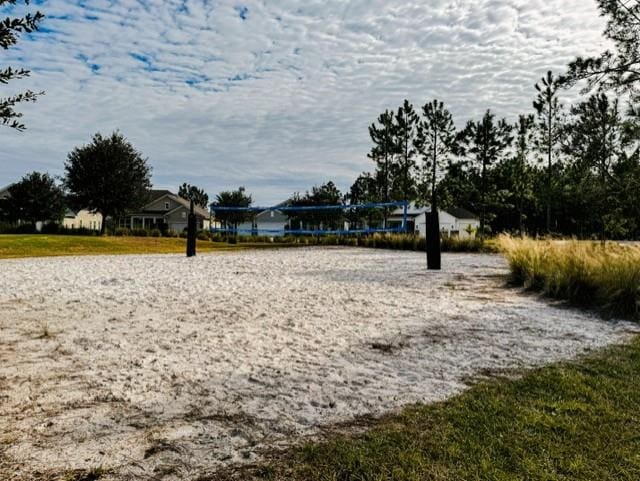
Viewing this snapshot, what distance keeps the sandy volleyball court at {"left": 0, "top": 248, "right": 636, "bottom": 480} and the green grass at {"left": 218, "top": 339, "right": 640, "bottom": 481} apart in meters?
0.21

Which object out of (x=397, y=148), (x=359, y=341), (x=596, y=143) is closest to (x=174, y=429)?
(x=359, y=341)

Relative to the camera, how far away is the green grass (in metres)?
1.79

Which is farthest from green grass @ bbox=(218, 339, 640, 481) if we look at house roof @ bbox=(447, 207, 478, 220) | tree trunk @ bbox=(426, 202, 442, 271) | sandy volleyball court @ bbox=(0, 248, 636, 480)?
house roof @ bbox=(447, 207, 478, 220)

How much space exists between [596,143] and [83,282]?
10636mm

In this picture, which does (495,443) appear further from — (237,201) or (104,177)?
(237,201)

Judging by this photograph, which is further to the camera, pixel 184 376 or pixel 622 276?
pixel 622 276

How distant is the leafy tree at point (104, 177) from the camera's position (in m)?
27.8

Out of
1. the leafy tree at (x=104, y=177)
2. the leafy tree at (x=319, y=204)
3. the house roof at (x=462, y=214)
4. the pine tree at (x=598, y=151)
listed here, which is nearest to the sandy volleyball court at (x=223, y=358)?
the pine tree at (x=598, y=151)

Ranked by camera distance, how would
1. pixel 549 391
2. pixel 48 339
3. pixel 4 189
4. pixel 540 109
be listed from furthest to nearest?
pixel 4 189, pixel 540 109, pixel 48 339, pixel 549 391

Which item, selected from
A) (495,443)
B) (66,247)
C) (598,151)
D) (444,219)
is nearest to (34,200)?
(66,247)

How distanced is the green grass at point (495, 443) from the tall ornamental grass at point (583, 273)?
304 centimetres

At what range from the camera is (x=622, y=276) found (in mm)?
5578

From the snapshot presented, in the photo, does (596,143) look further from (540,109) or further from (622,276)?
(540,109)

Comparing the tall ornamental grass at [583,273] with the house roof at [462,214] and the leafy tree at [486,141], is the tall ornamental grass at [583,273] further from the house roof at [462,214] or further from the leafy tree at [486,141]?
the house roof at [462,214]
